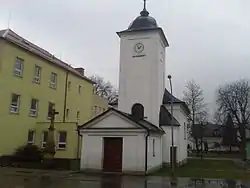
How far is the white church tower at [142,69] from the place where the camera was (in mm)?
32625

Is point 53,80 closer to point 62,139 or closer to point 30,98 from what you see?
point 30,98

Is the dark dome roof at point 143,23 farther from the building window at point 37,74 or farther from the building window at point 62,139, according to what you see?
the building window at point 62,139

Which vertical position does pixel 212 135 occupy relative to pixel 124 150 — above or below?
above

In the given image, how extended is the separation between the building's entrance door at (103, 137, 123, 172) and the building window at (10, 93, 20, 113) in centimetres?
1002

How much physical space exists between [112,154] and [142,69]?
9609 millimetres

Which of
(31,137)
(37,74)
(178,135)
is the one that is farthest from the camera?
(178,135)

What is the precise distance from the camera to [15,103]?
107ft

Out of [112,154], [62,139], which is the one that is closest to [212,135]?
[62,139]

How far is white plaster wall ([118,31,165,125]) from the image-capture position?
32594mm

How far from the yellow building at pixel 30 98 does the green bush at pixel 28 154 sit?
2.68ft

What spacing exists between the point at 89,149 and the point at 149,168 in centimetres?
490

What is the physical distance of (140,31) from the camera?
112 ft

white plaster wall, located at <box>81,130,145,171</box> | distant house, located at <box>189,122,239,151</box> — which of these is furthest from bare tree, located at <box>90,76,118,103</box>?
white plaster wall, located at <box>81,130,145,171</box>

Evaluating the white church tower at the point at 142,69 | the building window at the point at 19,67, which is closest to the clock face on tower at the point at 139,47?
the white church tower at the point at 142,69
